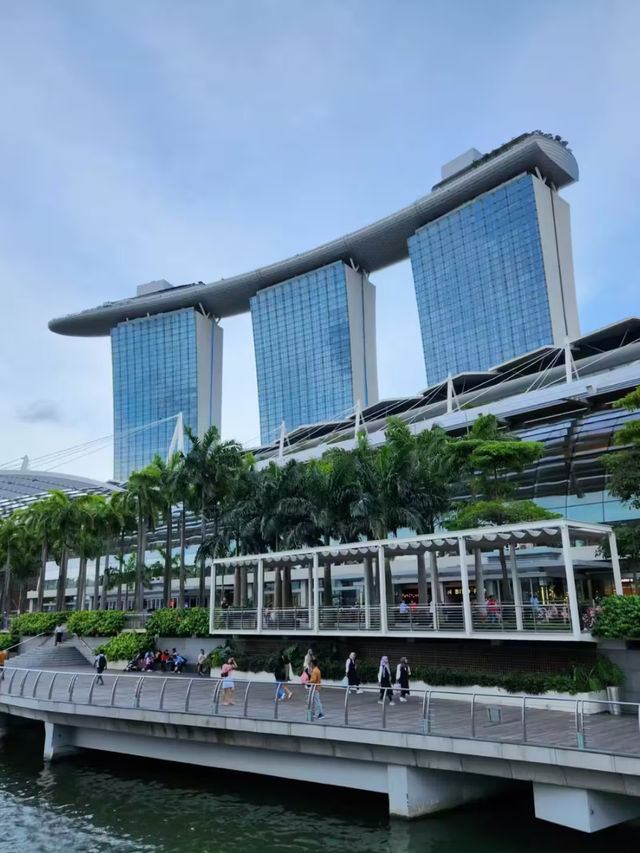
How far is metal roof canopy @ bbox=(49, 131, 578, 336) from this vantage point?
395 feet

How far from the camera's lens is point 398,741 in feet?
49.2

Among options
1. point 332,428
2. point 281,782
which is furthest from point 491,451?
point 332,428

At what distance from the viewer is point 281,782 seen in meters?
19.5

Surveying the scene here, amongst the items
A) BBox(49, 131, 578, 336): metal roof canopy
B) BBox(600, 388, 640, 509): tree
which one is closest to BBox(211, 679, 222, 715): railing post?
BBox(600, 388, 640, 509): tree

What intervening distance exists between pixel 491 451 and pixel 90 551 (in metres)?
42.3

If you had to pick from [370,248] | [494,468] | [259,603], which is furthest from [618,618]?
[370,248]

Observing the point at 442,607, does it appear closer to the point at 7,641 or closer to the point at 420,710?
the point at 420,710

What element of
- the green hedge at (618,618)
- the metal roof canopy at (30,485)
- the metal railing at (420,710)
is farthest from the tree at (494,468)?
the metal roof canopy at (30,485)

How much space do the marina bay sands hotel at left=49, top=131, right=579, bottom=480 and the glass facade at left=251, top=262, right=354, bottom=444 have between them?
30 cm

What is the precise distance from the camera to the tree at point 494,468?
26.5m

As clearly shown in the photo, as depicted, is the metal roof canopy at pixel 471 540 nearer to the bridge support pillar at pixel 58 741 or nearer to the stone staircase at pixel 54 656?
the bridge support pillar at pixel 58 741

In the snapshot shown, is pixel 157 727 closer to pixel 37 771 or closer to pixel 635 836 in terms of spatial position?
pixel 37 771

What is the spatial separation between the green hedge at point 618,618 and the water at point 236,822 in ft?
16.9

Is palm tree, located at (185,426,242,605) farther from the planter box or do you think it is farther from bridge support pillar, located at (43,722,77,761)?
the planter box
